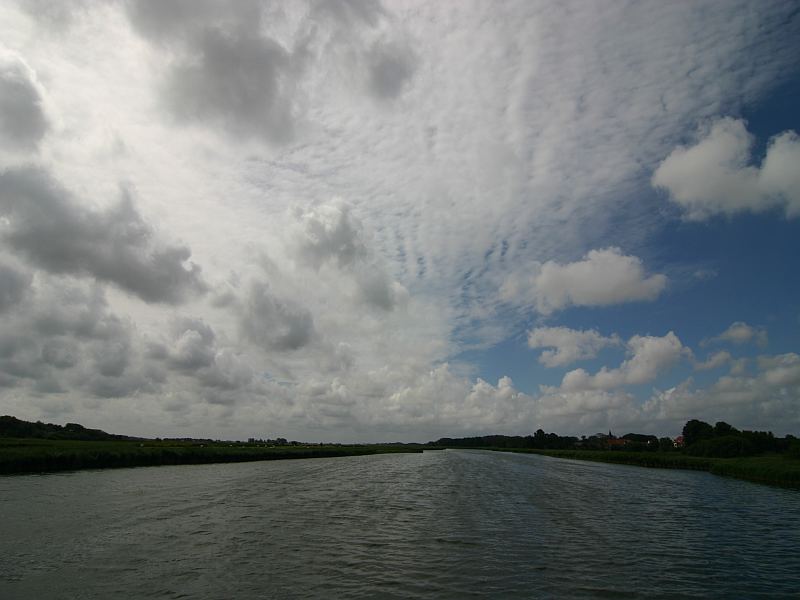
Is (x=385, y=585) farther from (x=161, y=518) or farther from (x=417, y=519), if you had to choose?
(x=161, y=518)

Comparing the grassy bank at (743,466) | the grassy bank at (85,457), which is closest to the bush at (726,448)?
the grassy bank at (743,466)

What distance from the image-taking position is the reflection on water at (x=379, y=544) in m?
19.3

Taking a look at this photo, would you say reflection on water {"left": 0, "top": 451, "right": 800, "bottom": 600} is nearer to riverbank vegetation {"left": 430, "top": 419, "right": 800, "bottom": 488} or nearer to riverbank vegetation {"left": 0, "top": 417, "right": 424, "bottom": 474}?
riverbank vegetation {"left": 0, "top": 417, "right": 424, "bottom": 474}

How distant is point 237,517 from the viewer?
1359 inches

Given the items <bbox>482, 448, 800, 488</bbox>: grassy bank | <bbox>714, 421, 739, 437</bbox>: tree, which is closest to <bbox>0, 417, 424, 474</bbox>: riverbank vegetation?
<bbox>482, 448, 800, 488</bbox>: grassy bank

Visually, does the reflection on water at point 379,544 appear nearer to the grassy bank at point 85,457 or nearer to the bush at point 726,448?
the grassy bank at point 85,457

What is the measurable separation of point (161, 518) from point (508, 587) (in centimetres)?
2409

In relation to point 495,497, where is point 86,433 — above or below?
above

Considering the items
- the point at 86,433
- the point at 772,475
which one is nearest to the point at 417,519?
the point at 772,475

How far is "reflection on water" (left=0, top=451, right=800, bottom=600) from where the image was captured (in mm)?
19297

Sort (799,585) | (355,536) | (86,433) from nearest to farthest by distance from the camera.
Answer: (799,585) → (355,536) → (86,433)

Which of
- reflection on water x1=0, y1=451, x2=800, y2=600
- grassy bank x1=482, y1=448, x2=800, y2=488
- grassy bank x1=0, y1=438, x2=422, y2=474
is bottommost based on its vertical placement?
reflection on water x1=0, y1=451, x2=800, y2=600

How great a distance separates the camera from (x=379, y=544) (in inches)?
1051

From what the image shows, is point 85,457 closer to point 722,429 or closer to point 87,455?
point 87,455
